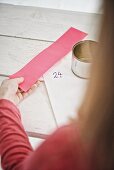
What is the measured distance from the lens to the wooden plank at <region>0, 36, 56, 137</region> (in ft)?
2.65

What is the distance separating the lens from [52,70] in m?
0.94

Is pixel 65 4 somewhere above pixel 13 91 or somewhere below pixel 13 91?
above

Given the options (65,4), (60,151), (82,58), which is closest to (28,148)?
(60,151)

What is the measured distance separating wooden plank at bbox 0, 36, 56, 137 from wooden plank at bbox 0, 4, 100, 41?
0.14ft

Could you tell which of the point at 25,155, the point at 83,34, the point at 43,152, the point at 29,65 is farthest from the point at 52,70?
the point at 43,152

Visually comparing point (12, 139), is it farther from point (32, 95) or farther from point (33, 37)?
point (33, 37)

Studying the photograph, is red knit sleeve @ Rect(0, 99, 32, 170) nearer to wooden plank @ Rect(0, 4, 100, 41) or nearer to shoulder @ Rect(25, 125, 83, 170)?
shoulder @ Rect(25, 125, 83, 170)

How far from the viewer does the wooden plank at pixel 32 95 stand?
2.65ft

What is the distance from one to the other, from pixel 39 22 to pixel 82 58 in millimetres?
276

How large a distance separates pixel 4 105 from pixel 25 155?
0.52ft

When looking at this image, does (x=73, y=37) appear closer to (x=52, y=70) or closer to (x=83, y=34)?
(x=83, y=34)

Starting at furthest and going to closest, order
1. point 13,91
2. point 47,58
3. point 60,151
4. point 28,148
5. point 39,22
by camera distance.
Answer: point 39,22 → point 47,58 → point 13,91 → point 28,148 → point 60,151

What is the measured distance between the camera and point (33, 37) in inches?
41.5

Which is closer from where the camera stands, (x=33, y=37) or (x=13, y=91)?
(x=13, y=91)
